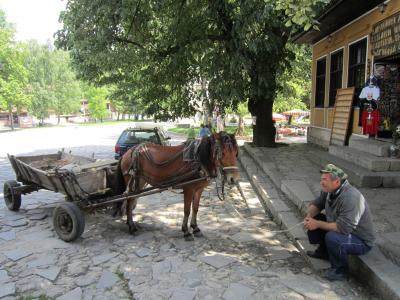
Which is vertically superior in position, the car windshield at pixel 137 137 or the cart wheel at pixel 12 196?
the car windshield at pixel 137 137

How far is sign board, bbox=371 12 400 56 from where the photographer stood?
9.15m

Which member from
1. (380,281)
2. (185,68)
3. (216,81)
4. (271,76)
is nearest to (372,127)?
(271,76)

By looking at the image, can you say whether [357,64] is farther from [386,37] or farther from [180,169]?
[180,169]

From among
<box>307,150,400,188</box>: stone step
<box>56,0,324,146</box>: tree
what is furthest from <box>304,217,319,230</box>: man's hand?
<box>56,0,324,146</box>: tree

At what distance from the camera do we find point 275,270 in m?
5.00

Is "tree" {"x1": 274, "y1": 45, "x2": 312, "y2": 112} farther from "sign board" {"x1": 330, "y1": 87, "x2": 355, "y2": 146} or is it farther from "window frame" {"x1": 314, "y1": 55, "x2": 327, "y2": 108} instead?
"sign board" {"x1": 330, "y1": 87, "x2": 355, "y2": 146}

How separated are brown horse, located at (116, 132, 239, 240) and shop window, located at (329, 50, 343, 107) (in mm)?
9561

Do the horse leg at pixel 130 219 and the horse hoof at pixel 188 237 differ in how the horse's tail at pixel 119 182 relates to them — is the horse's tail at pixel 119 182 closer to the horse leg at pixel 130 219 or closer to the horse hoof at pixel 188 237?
the horse leg at pixel 130 219

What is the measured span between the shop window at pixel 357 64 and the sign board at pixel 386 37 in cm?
112

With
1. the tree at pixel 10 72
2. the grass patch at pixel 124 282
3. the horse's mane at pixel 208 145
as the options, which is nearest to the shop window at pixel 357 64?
the horse's mane at pixel 208 145

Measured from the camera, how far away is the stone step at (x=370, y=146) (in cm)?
860

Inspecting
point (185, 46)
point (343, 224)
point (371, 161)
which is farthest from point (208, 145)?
point (185, 46)

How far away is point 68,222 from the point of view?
6.29 metres

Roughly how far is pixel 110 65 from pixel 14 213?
649cm
